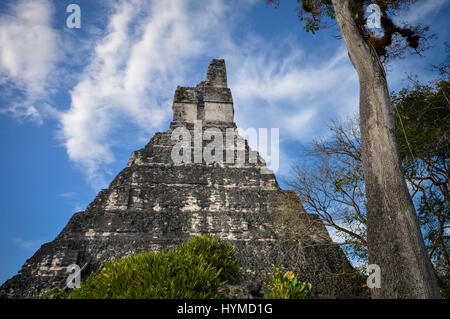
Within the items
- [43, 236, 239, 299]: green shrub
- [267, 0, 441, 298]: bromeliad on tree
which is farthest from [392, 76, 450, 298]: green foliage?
[43, 236, 239, 299]: green shrub

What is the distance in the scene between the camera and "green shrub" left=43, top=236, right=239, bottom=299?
385 centimetres

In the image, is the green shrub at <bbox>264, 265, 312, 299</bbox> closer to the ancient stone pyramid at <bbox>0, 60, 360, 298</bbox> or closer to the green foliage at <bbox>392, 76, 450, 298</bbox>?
the ancient stone pyramid at <bbox>0, 60, 360, 298</bbox>

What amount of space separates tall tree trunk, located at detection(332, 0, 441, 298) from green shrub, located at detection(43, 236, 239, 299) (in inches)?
87.1

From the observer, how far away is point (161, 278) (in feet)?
13.1

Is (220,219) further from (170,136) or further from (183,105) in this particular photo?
(183,105)

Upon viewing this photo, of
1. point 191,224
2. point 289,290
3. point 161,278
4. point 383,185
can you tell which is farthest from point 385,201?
point 191,224

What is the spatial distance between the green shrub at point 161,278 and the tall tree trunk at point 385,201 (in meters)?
2.21

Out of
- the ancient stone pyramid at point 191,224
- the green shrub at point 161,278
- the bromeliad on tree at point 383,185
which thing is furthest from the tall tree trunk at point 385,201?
the green shrub at point 161,278

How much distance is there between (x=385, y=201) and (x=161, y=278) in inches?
125

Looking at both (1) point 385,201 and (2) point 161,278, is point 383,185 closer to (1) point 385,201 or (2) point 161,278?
(1) point 385,201

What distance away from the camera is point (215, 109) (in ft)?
29.0

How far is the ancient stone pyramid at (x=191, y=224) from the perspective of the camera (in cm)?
560

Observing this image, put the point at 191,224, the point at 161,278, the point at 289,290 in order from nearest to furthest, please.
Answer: the point at 161,278 → the point at 289,290 → the point at 191,224

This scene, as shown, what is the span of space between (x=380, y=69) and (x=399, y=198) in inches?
94.3
